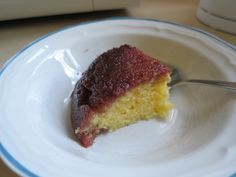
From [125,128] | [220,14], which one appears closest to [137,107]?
[125,128]

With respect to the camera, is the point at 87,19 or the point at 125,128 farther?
the point at 87,19

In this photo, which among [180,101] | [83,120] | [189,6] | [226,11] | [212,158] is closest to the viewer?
[212,158]

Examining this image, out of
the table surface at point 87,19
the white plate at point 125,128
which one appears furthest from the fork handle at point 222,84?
the table surface at point 87,19

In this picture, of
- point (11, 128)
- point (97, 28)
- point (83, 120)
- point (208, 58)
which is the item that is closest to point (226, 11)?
point (208, 58)

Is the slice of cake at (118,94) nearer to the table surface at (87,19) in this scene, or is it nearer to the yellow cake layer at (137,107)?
the yellow cake layer at (137,107)

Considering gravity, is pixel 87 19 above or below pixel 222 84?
above

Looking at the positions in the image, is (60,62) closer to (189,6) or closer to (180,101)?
(180,101)

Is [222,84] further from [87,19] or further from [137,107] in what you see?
[87,19]
